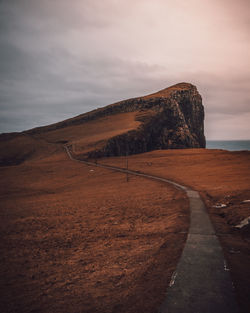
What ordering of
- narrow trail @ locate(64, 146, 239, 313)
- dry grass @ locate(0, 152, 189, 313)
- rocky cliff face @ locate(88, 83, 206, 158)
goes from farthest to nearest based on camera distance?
1. rocky cliff face @ locate(88, 83, 206, 158)
2. dry grass @ locate(0, 152, 189, 313)
3. narrow trail @ locate(64, 146, 239, 313)

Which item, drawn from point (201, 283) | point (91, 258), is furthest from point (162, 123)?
point (201, 283)

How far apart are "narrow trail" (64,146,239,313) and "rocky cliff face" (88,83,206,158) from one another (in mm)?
64217

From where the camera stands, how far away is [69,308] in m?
4.96

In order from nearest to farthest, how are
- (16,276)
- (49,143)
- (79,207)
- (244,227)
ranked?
(16,276) < (244,227) < (79,207) < (49,143)

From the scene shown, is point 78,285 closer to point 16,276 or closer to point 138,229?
point 16,276

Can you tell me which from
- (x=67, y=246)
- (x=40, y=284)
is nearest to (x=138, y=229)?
(x=67, y=246)

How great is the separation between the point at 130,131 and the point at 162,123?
23.6 m

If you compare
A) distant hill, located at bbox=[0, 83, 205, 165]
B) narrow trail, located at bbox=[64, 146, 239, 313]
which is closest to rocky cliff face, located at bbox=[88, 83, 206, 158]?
distant hill, located at bbox=[0, 83, 205, 165]

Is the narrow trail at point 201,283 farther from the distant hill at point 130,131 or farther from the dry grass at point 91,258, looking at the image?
the distant hill at point 130,131

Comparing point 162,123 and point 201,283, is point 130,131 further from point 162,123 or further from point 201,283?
point 201,283

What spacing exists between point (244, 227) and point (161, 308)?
7.57 metres

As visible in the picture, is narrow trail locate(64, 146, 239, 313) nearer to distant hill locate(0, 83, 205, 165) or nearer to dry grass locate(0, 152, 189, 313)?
dry grass locate(0, 152, 189, 313)

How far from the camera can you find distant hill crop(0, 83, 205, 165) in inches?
3142

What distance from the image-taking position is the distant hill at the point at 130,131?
7981 cm
